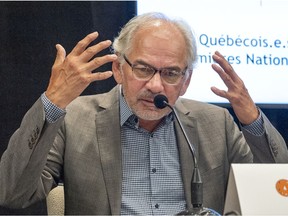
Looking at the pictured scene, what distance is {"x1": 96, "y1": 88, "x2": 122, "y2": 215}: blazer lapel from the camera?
6.86 feet

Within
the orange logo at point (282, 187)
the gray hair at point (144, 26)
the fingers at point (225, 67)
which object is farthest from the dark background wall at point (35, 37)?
the orange logo at point (282, 187)

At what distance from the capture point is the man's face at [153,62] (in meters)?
2.14

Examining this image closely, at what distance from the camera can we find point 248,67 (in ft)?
10.8

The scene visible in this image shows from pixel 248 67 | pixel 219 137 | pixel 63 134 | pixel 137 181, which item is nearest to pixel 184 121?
pixel 219 137

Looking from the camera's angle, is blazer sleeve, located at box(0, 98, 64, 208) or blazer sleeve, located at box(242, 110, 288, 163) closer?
Result: blazer sleeve, located at box(0, 98, 64, 208)

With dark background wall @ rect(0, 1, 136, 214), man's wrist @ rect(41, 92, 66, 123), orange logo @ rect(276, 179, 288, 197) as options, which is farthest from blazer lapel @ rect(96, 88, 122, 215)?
dark background wall @ rect(0, 1, 136, 214)

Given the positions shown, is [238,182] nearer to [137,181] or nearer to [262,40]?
[137,181]

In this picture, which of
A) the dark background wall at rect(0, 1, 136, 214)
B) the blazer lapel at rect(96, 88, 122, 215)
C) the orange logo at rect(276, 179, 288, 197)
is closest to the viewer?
the orange logo at rect(276, 179, 288, 197)

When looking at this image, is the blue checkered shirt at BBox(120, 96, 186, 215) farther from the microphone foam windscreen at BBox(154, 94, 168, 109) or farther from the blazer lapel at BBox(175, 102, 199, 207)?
the microphone foam windscreen at BBox(154, 94, 168, 109)

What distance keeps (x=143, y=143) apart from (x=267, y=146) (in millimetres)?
443

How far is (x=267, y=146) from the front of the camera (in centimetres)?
213

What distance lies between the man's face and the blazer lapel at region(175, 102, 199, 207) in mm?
124

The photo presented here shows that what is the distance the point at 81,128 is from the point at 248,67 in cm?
138

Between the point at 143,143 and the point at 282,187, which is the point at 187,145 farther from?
the point at 282,187
